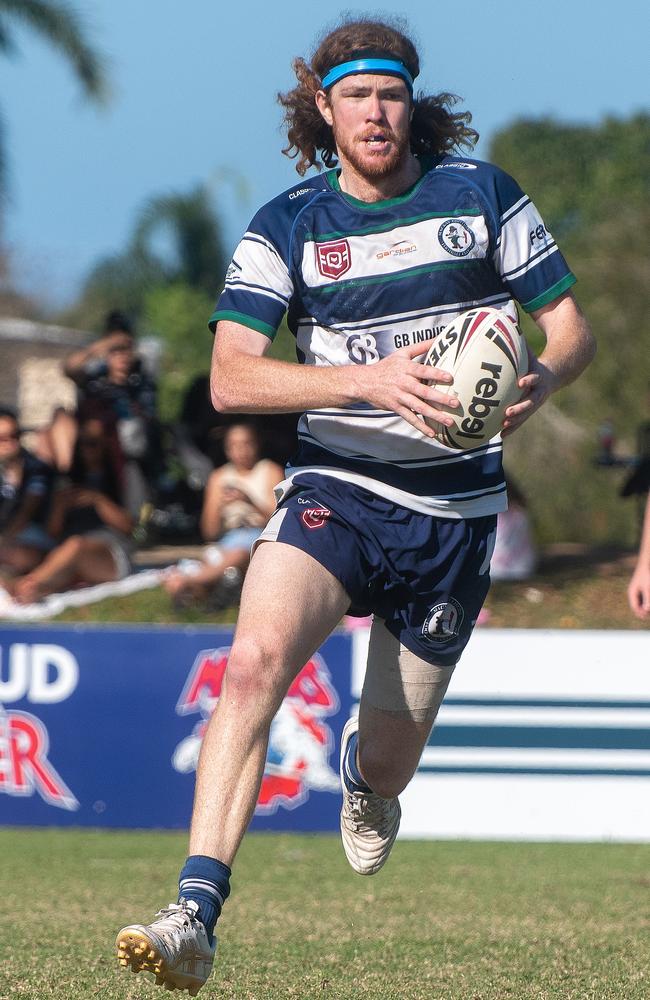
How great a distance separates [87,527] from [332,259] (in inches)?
358

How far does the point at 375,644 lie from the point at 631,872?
4523mm

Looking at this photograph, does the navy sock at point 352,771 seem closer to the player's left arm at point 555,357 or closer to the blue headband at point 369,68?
the player's left arm at point 555,357

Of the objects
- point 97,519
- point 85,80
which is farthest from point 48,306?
point 97,519

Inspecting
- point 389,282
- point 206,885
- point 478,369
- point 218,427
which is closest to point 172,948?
point 206,885

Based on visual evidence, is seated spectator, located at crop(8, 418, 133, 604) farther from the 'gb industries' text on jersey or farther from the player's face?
the player's face

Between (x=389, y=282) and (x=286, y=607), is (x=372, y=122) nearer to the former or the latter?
(x=389, y=282)

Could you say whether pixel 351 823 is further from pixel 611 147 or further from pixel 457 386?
pixel 611 147

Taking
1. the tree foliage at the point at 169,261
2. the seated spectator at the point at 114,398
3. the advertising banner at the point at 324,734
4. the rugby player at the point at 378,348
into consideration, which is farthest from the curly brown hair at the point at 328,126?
the tree foliage at the point at 169,261

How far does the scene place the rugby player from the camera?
416 centimetres

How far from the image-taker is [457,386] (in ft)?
13.0

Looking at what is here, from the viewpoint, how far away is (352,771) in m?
5.19

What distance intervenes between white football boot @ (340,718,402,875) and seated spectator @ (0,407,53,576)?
26.1ft

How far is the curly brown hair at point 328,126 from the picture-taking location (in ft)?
14.9

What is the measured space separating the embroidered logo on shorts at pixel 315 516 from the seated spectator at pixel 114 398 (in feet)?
30.7
